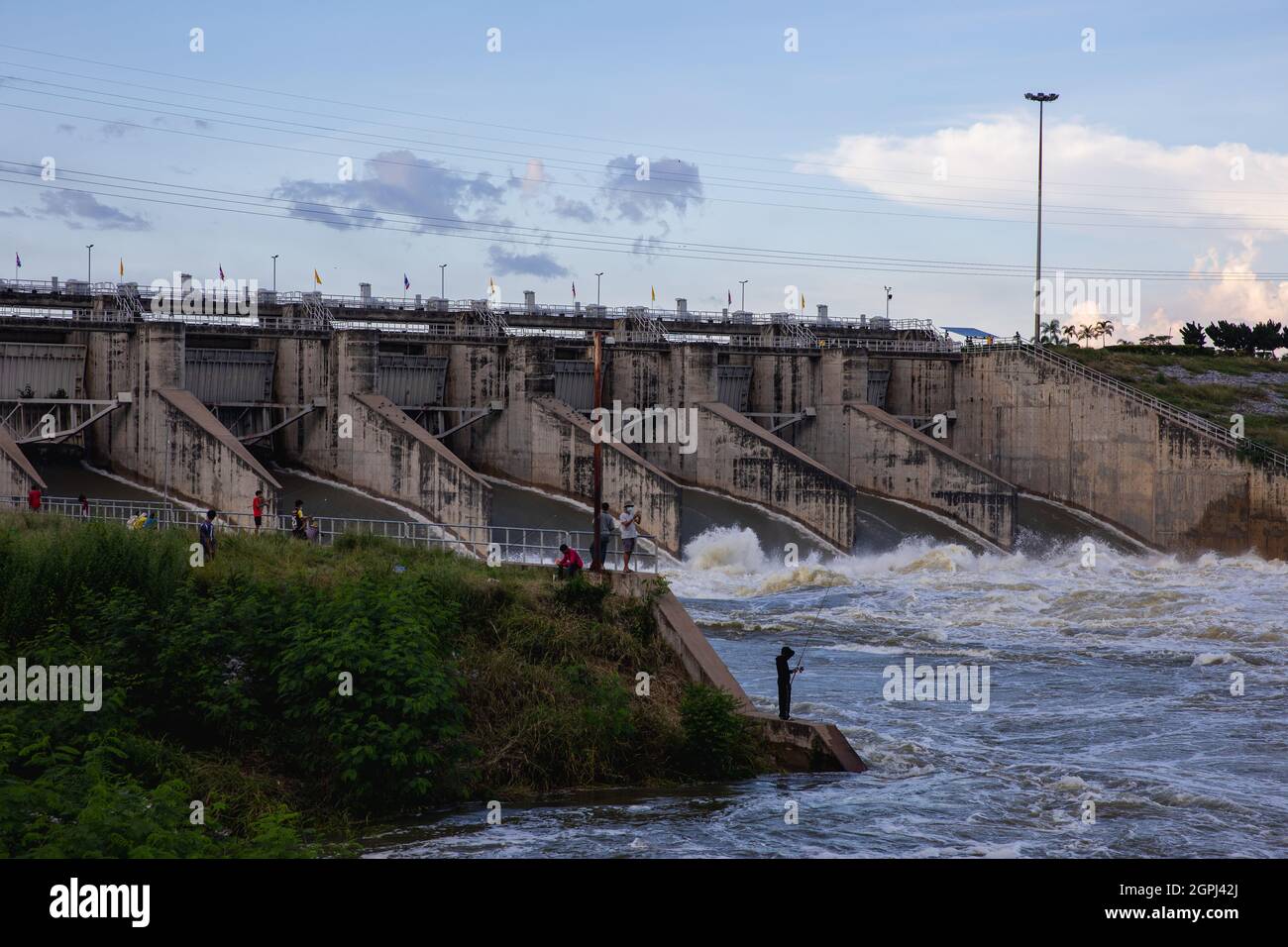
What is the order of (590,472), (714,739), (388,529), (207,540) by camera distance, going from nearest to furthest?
1. (714,739)
2. (207,540)
3. (388,529)
4. (590,472)

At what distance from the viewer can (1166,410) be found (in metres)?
44.4

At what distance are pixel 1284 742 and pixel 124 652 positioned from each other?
16.1m

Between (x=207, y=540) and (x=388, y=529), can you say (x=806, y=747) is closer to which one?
(x=207, y=540)

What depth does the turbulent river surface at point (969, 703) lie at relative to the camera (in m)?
14.9

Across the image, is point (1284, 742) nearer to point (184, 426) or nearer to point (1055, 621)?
point (1055, 621)

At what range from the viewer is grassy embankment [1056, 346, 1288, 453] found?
186 ft

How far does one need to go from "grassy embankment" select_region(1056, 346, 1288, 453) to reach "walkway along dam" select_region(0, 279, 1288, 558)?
10453mm

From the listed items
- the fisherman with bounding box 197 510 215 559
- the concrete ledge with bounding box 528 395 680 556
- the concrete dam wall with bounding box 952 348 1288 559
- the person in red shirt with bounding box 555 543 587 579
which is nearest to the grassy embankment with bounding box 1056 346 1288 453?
the concrete dam wall with bounding box 952 348 1288 559

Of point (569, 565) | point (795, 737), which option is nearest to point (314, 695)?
point (569, 565)

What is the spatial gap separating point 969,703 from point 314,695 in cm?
1234
